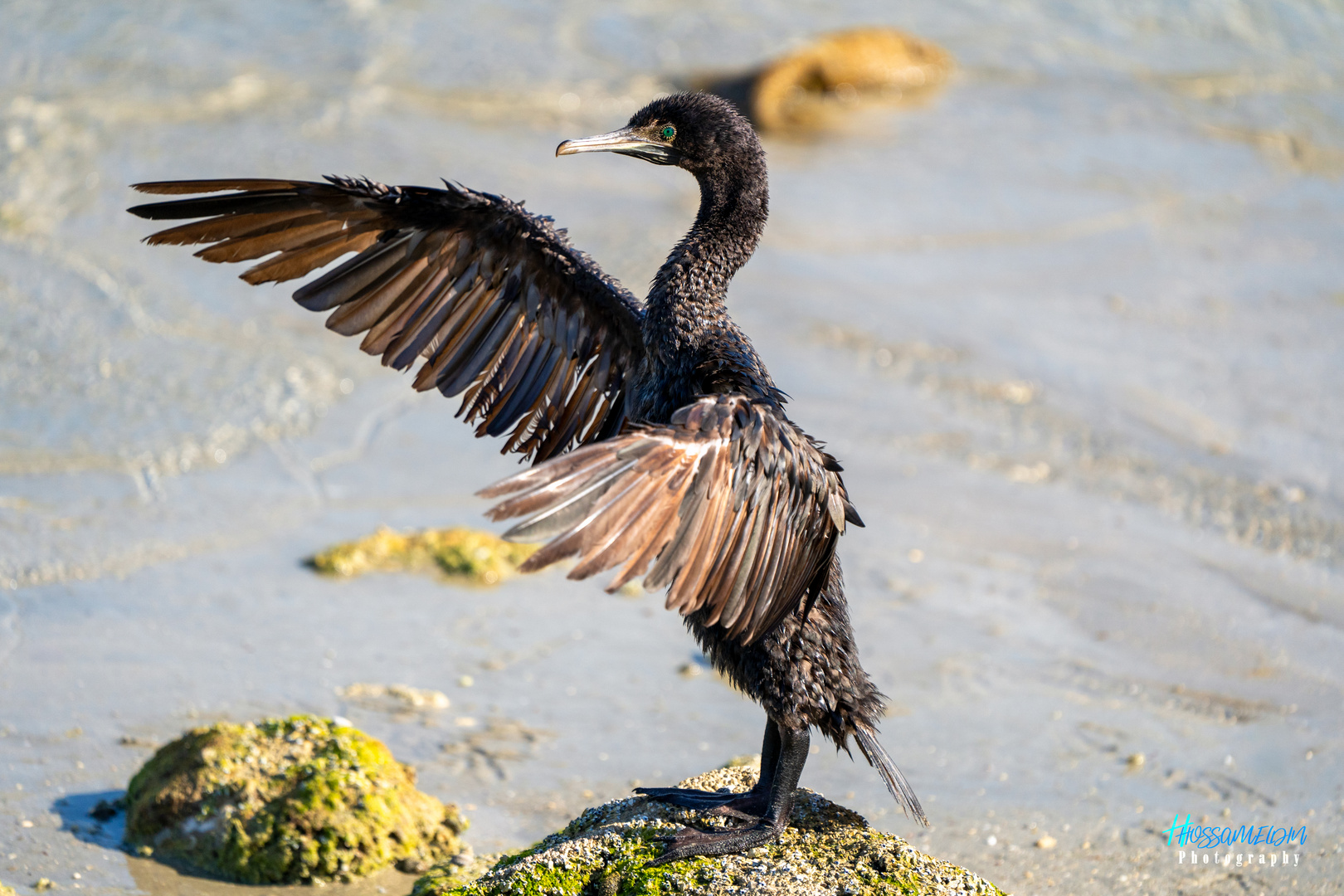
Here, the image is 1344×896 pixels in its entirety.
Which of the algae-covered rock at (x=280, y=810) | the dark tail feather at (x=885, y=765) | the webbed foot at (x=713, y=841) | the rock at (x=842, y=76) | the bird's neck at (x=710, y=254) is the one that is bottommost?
the algae-covered rock at (x=280, y=810)

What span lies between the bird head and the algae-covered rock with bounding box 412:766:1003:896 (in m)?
2.02

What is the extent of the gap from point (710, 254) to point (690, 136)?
0.40 m

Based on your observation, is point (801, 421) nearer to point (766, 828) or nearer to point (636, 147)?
point (636, 147)

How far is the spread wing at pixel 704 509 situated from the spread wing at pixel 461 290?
1.05 meters

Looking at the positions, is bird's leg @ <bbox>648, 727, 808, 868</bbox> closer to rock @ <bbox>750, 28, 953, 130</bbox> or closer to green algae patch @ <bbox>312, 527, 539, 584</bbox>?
green algae patch @ <bbox>312, 527, 539, 584</bbox>

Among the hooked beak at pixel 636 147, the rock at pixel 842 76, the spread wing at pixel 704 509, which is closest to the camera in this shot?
the spread wing at pixel 704 509

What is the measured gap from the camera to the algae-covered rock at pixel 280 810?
4.49 m

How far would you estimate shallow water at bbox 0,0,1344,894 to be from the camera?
5.40m

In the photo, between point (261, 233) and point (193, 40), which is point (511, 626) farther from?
point (193, 40)

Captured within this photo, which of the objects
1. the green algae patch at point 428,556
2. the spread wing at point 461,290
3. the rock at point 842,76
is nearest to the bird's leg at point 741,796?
the spread wing at point 461,290

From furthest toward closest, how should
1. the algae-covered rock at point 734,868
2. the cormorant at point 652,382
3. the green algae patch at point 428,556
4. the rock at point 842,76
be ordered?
the rock at point 842,76
the green algae patch at point 428,556
the algae-covered rock at point 734,868
the cormorant at point 652,382

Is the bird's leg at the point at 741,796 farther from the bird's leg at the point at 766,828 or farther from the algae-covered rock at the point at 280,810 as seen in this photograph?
the algae-covered rock at the point at 280,810

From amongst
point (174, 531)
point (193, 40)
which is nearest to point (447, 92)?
point (193, 40)

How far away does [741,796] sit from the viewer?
159 inches
